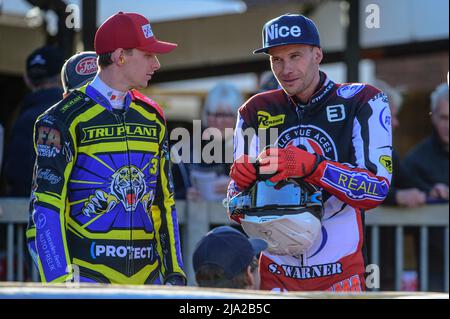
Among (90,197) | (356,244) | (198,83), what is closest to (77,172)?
(90,197)

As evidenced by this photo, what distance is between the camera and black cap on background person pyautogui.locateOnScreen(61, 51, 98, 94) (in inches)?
165

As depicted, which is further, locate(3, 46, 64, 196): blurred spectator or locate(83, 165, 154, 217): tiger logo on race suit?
locate(3, 46, 64, 196): blurred spectator

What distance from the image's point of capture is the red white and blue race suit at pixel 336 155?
12.0 ft

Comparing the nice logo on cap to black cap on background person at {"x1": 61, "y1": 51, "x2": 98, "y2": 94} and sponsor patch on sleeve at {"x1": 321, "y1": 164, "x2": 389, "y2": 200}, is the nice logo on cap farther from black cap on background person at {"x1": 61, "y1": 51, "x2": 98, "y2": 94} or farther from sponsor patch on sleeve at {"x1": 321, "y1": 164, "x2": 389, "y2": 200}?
black cap on background person at {"x1": 61, "y1": 51, "x2": 98, "y2": 94}

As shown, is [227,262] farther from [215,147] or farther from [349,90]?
[215,147]

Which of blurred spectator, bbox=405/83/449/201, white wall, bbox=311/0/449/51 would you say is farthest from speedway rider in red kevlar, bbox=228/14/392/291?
white wall, bbox=311/0/449/51

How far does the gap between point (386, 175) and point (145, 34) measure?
44.8 inches

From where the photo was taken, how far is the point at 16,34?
900 cm

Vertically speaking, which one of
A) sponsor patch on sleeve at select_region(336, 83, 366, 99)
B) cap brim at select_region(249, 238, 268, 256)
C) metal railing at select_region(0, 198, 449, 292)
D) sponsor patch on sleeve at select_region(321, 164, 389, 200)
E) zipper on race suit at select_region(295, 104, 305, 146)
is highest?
sponsor patch on sleeve at select_region(336, 83, 366, 99)

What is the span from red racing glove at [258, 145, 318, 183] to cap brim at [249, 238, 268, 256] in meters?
0.41

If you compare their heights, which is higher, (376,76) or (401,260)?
(376,76)

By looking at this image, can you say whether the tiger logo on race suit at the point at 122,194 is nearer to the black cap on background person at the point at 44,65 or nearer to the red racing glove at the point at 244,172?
the red racing glove at the point at 244,172

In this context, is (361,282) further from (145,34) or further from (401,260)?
(401,260)
